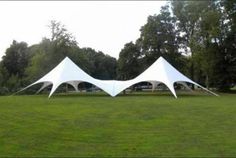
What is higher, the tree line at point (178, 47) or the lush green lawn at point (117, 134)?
the tree line at point (178, 47)

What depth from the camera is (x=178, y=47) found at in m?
51.6

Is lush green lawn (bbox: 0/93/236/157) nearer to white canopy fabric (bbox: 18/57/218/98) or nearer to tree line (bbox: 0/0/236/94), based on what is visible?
white canopy fabric (bbox: 18/57/218/98)

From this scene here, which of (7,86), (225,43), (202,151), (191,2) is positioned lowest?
(202,151)

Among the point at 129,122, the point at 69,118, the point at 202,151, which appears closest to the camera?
the point at 202,151

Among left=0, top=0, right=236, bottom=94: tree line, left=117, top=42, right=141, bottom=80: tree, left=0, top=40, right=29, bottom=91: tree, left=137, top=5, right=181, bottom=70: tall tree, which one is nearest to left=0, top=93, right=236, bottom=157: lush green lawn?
left=0, top=0, right=236, bottom=94: tree line

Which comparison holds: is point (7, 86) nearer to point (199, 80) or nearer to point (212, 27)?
point (212, 27)

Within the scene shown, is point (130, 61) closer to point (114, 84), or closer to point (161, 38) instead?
point (161, 38)

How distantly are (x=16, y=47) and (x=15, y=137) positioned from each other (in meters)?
60.6

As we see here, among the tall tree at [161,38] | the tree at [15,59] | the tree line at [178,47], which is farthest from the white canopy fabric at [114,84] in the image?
the tree at [15,59]

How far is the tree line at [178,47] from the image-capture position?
4219 centimetres

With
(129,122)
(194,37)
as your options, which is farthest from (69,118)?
(194,37)

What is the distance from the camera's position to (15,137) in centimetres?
1036

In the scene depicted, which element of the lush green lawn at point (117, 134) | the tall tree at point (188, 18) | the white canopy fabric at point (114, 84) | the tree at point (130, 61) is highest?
the tall tree at point (188, 18)

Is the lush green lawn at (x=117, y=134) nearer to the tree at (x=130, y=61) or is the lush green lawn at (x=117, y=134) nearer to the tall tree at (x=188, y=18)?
the tall tree at (x=188, y=18)
